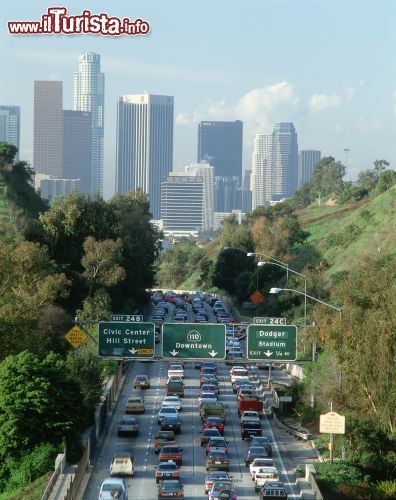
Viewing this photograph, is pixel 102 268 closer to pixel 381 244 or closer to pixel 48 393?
pixel 381 244

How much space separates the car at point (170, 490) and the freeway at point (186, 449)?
24.1 inches

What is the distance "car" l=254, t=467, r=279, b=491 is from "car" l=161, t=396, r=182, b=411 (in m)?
16.5

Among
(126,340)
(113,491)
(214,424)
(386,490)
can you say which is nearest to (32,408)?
(126,340)

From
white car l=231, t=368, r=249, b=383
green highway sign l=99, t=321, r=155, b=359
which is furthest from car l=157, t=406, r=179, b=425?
white car l=231, t=368, r=249, b=383

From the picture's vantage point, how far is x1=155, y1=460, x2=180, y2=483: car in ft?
136

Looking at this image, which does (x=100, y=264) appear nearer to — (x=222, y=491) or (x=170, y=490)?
(x=170, y=490)

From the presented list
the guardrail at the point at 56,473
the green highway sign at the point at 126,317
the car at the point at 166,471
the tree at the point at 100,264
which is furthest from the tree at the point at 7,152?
the car at the point at 166,471

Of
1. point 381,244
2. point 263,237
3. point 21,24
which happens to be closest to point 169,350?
point 21,24

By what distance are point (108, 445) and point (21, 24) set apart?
33223 mm

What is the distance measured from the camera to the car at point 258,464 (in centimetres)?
4231

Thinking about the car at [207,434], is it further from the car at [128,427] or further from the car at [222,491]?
the car at [222,491]

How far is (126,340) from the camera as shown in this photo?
50031 millimetres

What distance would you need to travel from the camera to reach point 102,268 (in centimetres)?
9044

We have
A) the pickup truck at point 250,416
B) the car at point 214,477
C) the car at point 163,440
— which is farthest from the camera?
the pickup truck at point 250,416
